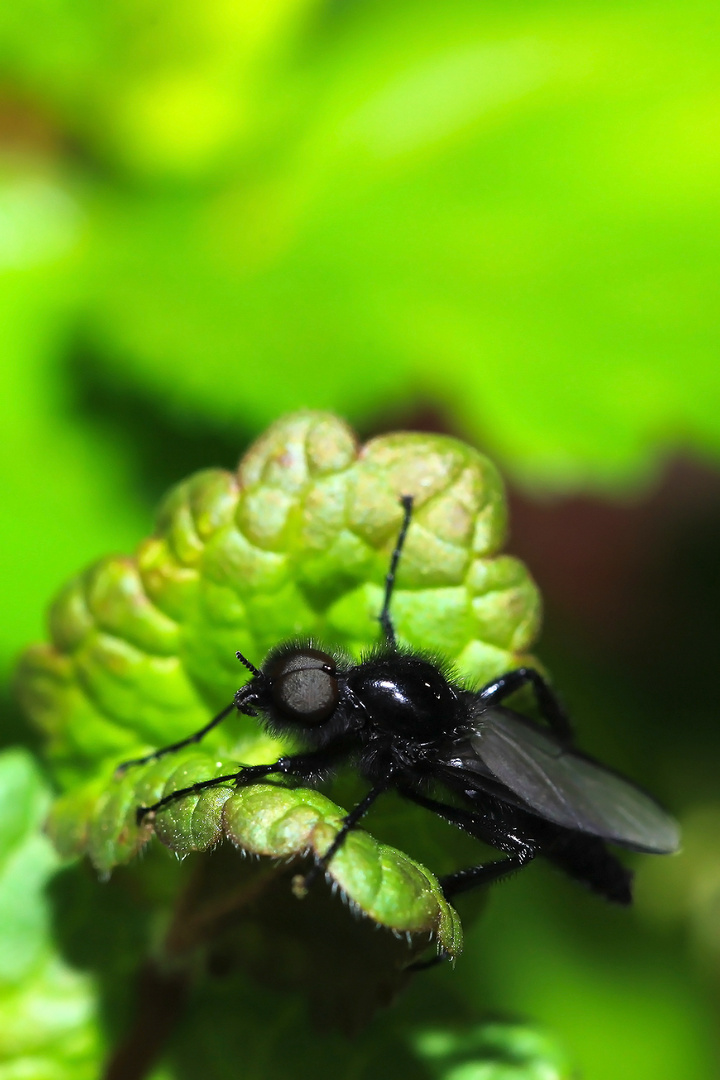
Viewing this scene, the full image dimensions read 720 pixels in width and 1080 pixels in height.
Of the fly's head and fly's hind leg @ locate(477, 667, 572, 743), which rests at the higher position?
the fly's head

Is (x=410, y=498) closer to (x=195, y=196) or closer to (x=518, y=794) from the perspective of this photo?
(x=518, y=794)

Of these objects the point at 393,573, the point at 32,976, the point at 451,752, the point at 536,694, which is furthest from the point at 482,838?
the point at 32,976

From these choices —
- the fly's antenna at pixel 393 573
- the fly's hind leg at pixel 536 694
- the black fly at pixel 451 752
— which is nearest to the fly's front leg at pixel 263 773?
the black fly at pixel 451 752

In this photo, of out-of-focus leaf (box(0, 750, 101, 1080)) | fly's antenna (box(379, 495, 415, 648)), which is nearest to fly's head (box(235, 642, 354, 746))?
fly's antenna (box(379, 495, 415, 648))

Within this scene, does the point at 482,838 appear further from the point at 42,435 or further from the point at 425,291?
the point at 42,435

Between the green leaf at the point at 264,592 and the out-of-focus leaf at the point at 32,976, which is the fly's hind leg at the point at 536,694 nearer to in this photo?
the green leaf at the point at 264,592

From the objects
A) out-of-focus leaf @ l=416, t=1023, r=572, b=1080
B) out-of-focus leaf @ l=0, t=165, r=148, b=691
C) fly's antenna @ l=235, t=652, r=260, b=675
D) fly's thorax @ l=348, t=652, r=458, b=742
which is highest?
out-of-focus leaf @ l=0, t=165, r=148, b=691

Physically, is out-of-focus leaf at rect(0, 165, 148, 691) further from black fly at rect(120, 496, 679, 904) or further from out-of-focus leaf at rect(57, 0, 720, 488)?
black fly at rect(120, 496, 679, 904)

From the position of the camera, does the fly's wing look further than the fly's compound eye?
Yes
